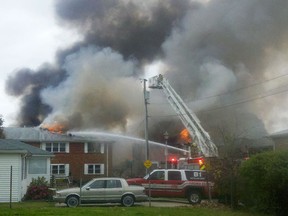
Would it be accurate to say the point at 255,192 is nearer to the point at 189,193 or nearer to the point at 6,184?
the point at 189,193

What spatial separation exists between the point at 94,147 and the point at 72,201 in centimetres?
2401

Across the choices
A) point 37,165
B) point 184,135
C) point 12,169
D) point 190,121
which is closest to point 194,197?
point 12,169

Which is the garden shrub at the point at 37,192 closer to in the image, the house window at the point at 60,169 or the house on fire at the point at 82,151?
the house on fire at the point at 82,151

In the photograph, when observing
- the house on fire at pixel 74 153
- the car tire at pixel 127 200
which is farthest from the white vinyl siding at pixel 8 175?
the house on fire at pixel 74 153

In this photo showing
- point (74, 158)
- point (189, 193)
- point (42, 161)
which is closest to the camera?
point (189, 193)

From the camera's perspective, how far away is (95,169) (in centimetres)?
4397

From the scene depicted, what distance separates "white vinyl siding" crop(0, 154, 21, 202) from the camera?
23.0 meters

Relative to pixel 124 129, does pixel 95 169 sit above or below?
below

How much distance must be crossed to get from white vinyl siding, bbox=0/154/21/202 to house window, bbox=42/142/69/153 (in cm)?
2028

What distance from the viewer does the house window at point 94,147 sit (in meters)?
44.0

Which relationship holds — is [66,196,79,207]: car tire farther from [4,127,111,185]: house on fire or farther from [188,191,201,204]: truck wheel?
[4,127,111,185]: house on fire

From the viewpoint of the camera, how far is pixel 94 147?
145 ft

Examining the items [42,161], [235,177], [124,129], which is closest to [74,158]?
[124,129]

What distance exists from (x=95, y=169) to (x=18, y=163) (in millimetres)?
21108
